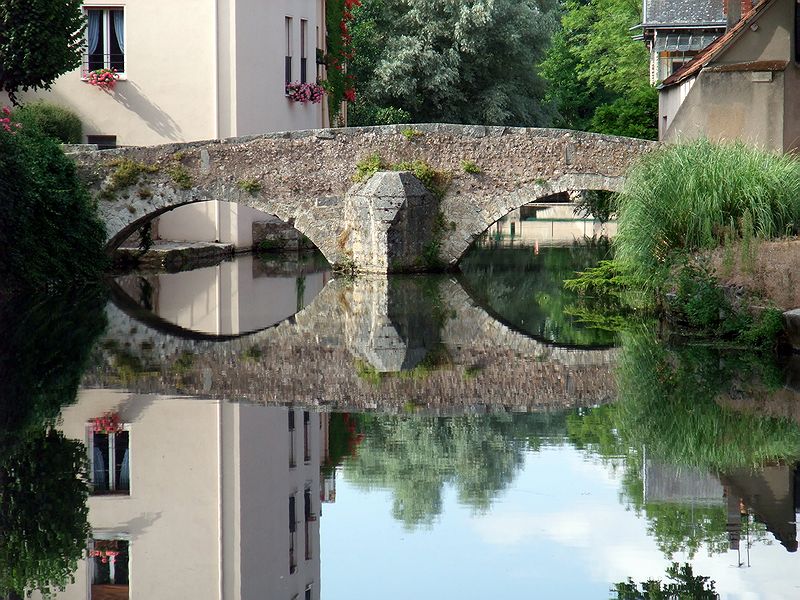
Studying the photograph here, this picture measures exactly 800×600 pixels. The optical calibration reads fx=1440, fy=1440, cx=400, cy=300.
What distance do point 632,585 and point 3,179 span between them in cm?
1447

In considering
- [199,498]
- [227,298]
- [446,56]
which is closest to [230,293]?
[227,298]

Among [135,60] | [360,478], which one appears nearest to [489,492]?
[360,478]

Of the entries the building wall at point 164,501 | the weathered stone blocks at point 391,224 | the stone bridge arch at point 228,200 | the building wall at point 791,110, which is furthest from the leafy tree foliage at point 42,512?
the building wall at point 791,110

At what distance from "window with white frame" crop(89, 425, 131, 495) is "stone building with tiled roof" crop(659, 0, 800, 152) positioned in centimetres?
1352

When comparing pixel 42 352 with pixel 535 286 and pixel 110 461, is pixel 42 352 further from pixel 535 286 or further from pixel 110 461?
pixel 535 286

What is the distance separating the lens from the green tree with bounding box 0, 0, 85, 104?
21094 millimetres

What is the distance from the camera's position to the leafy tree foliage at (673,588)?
5.93 metres

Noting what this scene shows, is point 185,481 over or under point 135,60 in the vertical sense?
under

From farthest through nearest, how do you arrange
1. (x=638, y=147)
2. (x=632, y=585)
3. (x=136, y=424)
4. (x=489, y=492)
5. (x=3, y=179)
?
1. (x=638, y=147)
2. (x=3, y=179)
3. (x=136, y=424)
4. (x=489, y=492)
5. (x=632, y=585)

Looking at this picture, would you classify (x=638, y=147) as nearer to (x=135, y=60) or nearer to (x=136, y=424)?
(x=135, y=60)

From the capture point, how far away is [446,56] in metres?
37.0

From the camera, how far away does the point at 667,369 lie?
1169 cm

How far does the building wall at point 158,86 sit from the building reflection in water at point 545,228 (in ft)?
33.4

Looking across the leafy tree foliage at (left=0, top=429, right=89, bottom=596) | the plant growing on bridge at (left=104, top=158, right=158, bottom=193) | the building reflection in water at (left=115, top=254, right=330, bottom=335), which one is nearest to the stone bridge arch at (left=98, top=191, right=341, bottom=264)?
the plant growing on bridge at (left=104, top=158, right=158, bottom=193)
